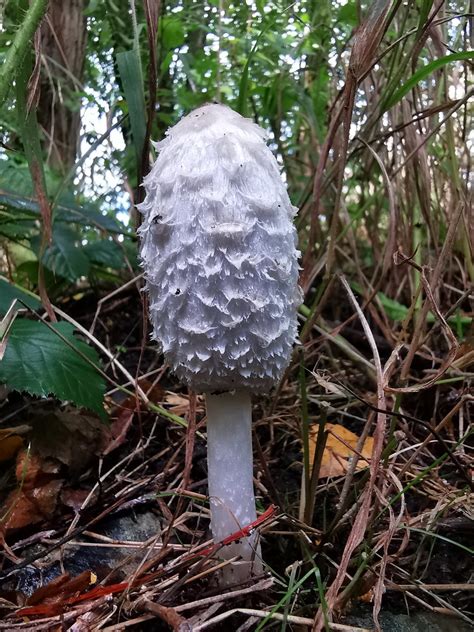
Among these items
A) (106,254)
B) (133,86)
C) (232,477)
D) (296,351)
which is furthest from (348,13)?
(232,477)

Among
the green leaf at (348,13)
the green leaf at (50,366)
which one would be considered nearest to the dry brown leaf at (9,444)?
the green leaf at (50,366)

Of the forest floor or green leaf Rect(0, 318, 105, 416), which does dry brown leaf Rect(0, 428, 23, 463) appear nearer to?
the forest floor

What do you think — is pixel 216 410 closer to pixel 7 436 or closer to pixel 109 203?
pixel 7 436

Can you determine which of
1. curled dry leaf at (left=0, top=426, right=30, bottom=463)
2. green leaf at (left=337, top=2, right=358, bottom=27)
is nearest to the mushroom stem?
curled dry leaf at (left=0, top=426, right=30, bottom=463)

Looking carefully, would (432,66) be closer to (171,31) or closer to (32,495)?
(171,31)

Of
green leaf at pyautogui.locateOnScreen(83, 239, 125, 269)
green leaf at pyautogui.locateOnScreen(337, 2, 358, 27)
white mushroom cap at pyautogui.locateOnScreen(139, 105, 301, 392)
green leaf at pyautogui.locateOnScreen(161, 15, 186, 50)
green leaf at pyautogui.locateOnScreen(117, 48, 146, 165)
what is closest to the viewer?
white mushroom cap at pyautogui.locateOnScreen(139, 105, 301, 392)

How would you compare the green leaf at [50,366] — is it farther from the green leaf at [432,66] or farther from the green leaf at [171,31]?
the green leaf at [171,31]
